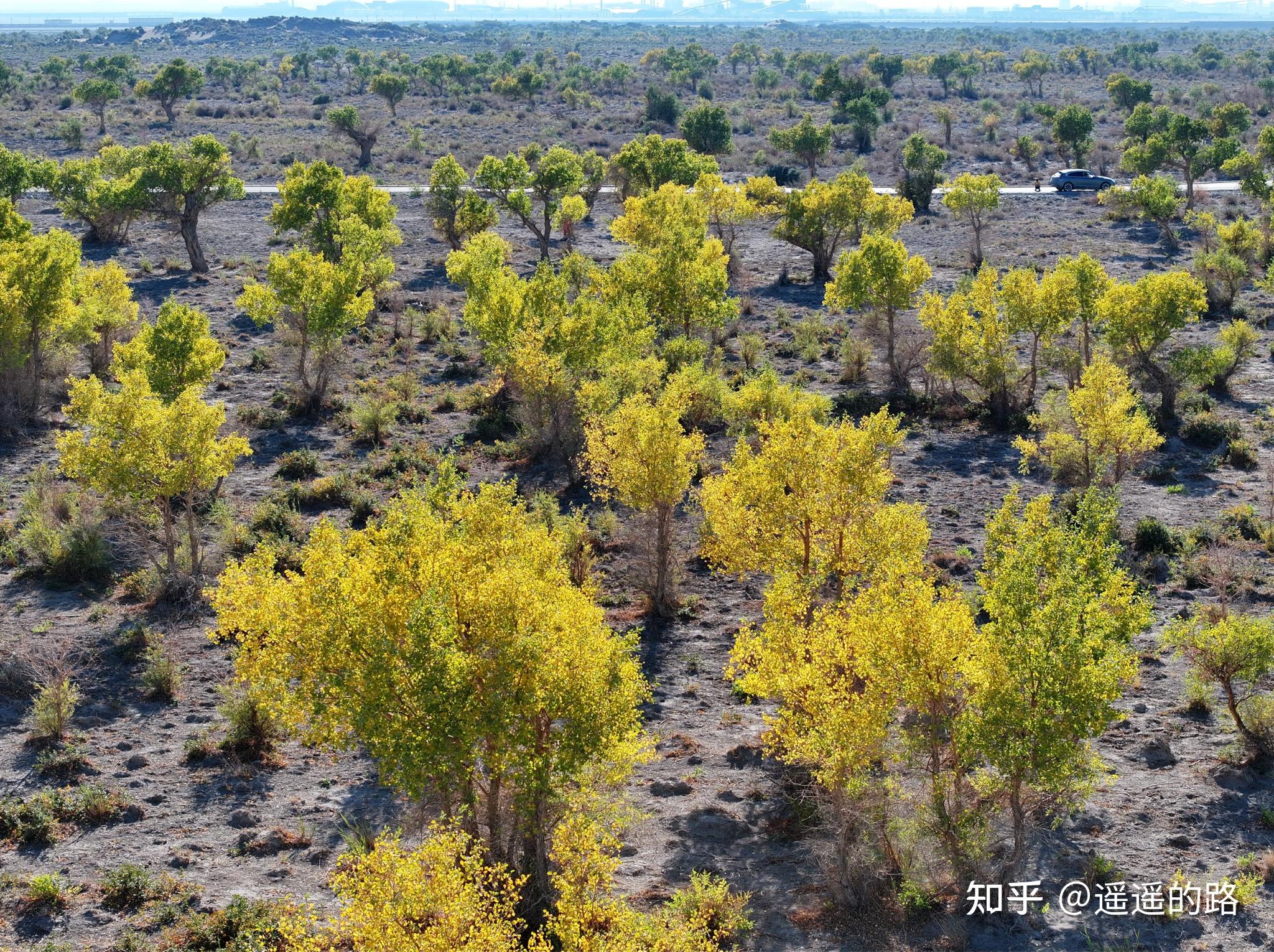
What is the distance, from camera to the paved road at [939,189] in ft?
260

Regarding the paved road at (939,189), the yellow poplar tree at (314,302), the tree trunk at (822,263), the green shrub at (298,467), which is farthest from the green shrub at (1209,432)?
the paved road at (939,189)

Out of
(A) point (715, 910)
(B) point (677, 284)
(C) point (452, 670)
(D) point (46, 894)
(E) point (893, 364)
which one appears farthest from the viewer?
(E) point (893, 364)

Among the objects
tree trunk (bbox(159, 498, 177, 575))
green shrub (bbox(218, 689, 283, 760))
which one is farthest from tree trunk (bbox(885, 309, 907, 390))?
green shrub (bbox(218, 689, 283, 760))

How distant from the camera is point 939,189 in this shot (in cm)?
8300

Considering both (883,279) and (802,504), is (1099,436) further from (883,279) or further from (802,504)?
(883,279)

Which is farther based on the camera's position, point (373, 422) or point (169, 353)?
point (373, 422)

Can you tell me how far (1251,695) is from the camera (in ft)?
78.0

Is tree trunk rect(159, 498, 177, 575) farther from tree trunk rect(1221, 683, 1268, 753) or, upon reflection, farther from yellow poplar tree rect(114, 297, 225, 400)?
tree trunk rect(1221, 683, 1268, 753)

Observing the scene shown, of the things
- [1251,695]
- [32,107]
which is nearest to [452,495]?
[1251,695]

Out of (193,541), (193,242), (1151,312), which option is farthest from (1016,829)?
(193,242)

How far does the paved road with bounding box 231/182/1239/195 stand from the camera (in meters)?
79.3

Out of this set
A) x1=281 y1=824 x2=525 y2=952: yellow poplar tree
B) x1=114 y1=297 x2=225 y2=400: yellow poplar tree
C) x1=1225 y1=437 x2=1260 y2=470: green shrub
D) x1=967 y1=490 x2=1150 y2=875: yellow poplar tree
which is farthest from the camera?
x1=1225 y1=437 x2=1260 y2=470: green shrub

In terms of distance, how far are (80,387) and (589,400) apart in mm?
14249

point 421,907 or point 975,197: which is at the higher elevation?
point 975,197
